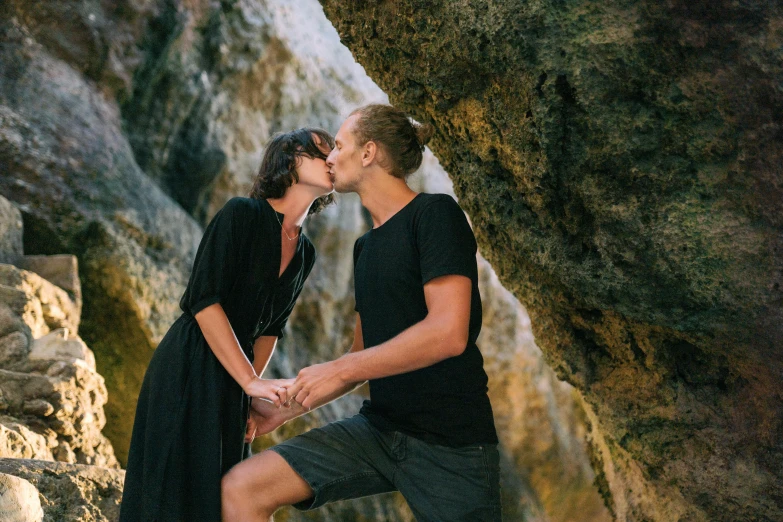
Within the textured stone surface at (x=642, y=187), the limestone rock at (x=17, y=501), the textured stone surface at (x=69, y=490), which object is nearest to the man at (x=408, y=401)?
the textured stone surface at (x=642, y=187)

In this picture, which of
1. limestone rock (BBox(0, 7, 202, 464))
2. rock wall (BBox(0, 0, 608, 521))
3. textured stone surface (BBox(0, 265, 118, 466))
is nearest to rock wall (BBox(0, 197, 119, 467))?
textured stone surface (BBox(0, 265, 118, 466))

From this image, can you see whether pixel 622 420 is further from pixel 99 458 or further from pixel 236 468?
pixel 99 458

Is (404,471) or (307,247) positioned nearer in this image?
(404,471)

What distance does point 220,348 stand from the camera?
8.77 ft

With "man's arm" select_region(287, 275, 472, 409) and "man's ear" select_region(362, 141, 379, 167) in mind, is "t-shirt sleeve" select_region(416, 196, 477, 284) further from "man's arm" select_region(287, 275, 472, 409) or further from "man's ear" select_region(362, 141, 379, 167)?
"man's ear" select_region(362, 141, 379, 167)

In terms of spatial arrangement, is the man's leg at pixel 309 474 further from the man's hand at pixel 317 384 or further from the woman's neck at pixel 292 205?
the woman's neck at pixel 292 205

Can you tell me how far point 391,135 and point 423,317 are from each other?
754 millimetres

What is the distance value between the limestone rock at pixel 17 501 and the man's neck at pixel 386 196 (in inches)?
60.9

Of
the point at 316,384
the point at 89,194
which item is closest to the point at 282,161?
the point at 316,384

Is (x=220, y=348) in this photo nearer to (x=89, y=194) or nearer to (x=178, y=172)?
(x=89, y=194)

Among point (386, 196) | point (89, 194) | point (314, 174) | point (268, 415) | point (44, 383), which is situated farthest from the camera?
point (89, 194)

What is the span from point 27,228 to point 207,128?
279 centimetres

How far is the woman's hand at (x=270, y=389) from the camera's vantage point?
2545mm

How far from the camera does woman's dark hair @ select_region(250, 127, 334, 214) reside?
3.12 meters
